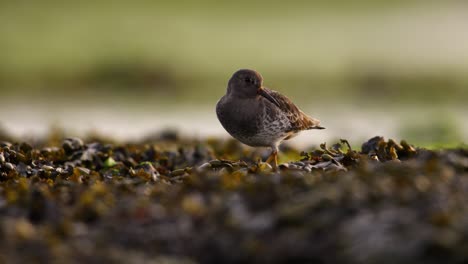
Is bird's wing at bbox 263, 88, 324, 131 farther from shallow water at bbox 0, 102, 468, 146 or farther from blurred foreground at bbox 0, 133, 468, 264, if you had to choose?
shallow water at bbox 0, 102, 468, 146

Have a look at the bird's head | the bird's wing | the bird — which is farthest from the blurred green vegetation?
the bird's head

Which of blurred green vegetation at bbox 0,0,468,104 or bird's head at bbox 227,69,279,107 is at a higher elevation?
blurred green vegetation at bbox 0,0,468,104

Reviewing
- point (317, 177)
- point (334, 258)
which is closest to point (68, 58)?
point (317, 177)

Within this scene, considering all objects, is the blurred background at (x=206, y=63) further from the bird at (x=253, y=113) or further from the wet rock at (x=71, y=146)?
the wet rock at (x=71, y=146)

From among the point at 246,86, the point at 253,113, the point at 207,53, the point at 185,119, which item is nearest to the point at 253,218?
the point at 253,113

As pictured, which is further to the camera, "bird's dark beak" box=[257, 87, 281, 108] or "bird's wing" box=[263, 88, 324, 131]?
"bird's wing" box=[263, 88, 324, 131]

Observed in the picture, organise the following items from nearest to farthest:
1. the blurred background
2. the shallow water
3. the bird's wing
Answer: the bird's wing, the shallow water, the blurred background


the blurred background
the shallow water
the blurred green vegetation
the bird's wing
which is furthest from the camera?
the blurred green vegetation

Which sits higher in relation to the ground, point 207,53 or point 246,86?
point 207,53

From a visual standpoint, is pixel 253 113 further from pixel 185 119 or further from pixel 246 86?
pixel 185 119
